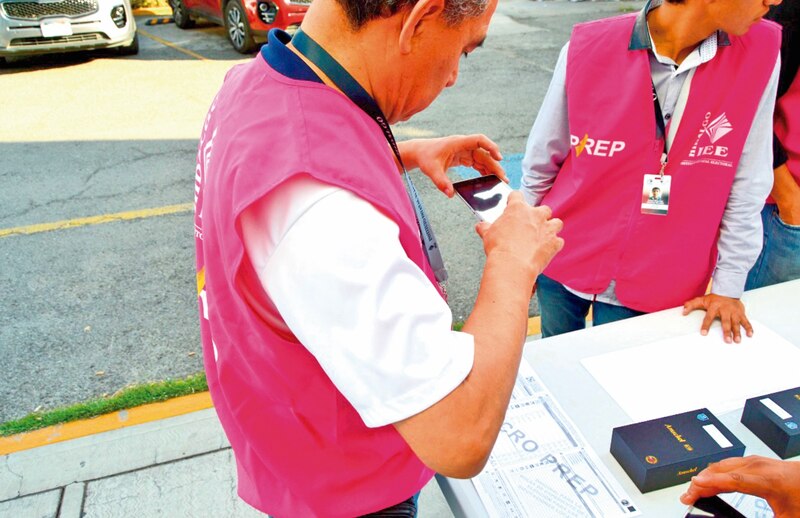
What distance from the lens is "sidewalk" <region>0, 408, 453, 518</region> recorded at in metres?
2.28

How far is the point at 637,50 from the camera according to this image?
1.71 metres

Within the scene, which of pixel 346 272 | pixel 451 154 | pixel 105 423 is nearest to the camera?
pixel 346 272

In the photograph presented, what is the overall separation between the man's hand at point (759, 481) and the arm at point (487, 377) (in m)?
0.51

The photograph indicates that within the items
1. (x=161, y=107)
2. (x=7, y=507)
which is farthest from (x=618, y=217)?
(x=161, y=107)

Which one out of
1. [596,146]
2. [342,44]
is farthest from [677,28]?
[342,44]

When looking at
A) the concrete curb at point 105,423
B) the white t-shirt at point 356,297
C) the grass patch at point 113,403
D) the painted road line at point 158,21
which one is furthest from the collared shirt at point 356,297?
the painted road line at point 158,21

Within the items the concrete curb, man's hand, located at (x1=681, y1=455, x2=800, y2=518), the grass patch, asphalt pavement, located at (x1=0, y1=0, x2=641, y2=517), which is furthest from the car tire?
man's hand, located at (x1=681, y1=455, x2=800, y2=518)

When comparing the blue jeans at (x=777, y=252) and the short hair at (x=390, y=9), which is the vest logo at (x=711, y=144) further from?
the short hair at (x=390, y=9)

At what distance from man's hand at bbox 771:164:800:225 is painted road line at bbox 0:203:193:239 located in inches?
150

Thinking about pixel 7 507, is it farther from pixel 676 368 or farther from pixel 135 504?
pixel 676 368

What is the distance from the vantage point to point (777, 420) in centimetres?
134

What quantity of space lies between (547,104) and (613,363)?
834 millimetres

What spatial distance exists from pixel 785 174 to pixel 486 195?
1205 millimetres

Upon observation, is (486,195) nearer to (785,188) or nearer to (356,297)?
(356,297)
